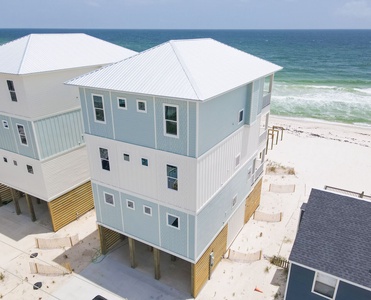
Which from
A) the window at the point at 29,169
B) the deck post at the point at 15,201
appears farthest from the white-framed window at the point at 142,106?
the deck post at the point at 15,201

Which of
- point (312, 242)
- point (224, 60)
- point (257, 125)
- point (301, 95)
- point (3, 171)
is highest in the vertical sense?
point (224, 60)

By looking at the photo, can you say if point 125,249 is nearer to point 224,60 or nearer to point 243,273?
point 243,273

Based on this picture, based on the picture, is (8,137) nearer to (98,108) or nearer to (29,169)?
(29,169)

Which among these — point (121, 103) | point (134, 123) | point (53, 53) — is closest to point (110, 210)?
point (134, 123)

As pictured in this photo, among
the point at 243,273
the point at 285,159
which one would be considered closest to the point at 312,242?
the point at 243,273

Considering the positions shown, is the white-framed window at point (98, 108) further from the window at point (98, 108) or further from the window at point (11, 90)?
the window at point (11, 90)

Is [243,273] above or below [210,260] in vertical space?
below
